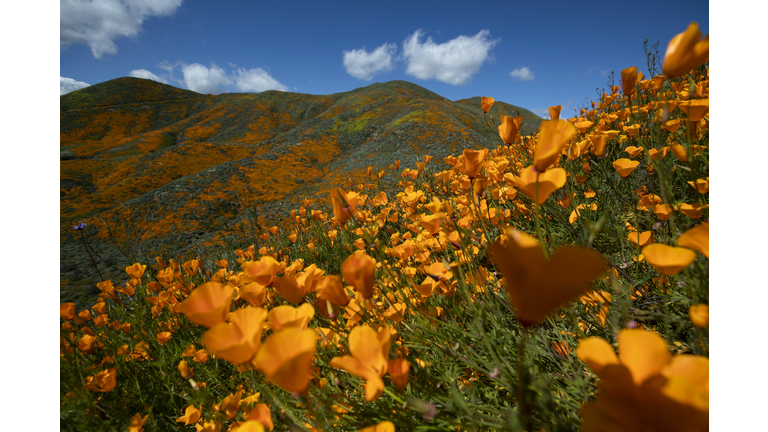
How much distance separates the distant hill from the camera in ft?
19.3

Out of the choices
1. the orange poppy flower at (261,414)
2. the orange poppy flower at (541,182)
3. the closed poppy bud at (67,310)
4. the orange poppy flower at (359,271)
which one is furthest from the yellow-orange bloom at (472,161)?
the closed poppy bud at (67,310)

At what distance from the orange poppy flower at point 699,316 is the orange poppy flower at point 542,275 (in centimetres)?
34

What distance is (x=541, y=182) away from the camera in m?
0.78

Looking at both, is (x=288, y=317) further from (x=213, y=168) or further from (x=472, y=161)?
(x=213, y=168)

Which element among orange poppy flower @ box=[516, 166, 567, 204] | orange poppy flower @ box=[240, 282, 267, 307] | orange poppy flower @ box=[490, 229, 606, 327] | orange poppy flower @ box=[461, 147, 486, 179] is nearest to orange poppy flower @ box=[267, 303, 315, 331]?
Answer: orange poppy flower @ box=[240, 282, 267, 307]

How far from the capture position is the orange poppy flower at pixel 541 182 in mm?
761

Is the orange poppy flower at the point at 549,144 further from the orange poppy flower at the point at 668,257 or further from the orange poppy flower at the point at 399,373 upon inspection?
the orange poppy flower at the point at 399,373

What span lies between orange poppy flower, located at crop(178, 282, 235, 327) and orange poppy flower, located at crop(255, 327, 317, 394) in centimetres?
22

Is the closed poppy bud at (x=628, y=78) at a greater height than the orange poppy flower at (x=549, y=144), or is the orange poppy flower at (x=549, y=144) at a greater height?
the closed poppy bud at (x=628, y=78)

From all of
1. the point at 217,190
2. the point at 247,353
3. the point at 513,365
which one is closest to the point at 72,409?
the point at 247,353

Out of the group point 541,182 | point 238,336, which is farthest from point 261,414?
point 541,182

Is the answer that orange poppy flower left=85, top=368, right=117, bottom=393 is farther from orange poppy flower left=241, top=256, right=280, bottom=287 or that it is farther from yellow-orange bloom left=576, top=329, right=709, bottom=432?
yellow-orange bloom left=576, top=329, right=709, bottom=432

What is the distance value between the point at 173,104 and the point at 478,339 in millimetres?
31305

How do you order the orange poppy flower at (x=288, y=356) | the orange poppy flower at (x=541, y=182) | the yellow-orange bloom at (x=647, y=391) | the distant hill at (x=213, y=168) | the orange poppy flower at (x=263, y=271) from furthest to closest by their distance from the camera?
1. the distant hill at (x=213, y=168)
2. the orange poppy flower at (x=263, y=271)
3. the orange poppy flower at (x=541, y=182)
4. the orange poppy flower at (x=288, y=356)
5. the yellow-orange bloom at (x=647, y=391)
